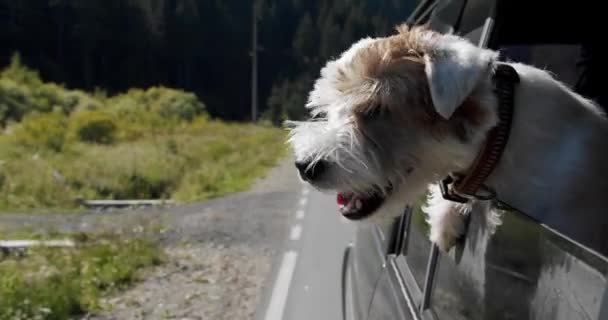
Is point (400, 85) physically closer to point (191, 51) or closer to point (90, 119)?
point (90, 119)

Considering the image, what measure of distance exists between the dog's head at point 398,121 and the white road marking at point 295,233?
16.4 feet

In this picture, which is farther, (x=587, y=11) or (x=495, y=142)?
(x=587, y=11)

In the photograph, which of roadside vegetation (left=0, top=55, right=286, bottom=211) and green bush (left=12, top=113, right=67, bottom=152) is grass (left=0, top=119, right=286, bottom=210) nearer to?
roadside vegetation (left=0, top=55, right=286, bottom=211)

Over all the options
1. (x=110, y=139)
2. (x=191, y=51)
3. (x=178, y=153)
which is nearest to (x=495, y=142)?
(x=178, y=153)

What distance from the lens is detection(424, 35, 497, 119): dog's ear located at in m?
1.68

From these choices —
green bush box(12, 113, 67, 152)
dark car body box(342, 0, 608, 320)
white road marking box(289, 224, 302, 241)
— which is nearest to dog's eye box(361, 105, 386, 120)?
dark car body box(342, 0, 608, 320)

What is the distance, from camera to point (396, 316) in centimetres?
199

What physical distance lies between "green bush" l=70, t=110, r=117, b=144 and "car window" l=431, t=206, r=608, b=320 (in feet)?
87.2

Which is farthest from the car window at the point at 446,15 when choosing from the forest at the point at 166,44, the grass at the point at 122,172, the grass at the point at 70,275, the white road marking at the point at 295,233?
the forest at the point at 166,44

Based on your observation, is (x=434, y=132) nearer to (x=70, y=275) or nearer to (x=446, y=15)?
(x=446, y=15)

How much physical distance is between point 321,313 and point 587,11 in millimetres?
1938

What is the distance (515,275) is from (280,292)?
333 cm

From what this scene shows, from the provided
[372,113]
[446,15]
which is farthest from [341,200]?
[446,15]

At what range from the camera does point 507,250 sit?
4.60 ft
